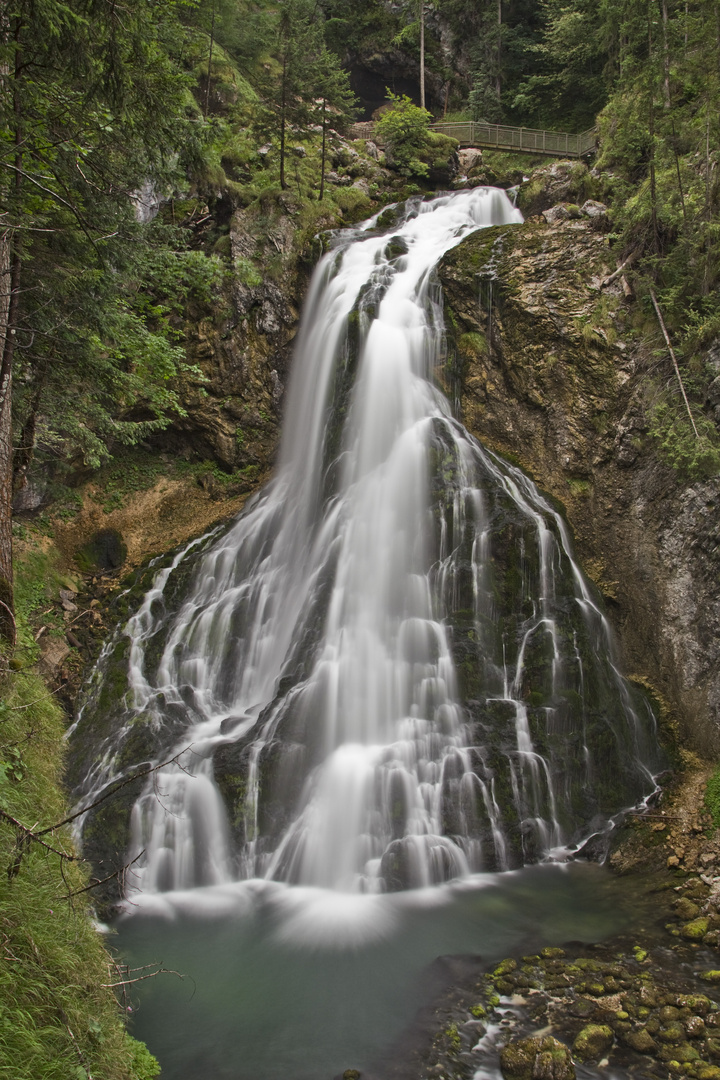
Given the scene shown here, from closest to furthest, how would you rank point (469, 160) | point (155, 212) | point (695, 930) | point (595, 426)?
point (695, 930), point (595, 426), point (155, 212), point (469, 160)

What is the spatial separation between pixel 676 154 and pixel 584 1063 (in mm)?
13379

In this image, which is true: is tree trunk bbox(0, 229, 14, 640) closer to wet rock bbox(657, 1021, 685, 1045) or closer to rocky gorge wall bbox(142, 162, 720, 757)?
rocky gorge wall bbox(142, 162, 720, 757)

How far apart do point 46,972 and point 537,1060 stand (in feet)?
12.6

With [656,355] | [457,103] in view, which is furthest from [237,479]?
[457,103]

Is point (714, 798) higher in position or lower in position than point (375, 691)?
lower

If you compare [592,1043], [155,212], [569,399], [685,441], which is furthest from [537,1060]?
[155,212]

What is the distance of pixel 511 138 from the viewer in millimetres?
24719

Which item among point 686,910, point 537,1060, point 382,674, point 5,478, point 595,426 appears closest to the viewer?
point 537,1060

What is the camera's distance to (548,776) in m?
8.98

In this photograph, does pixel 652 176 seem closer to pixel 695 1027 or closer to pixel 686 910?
pixel 686 910

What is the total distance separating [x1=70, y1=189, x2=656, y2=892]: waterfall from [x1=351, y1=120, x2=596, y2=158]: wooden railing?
1369 cm

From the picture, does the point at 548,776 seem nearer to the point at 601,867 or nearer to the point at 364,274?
the point at 601,867

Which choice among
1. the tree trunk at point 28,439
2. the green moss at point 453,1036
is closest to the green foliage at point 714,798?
the green moss at point 453,1036

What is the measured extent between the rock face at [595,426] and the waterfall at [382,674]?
72 cm
